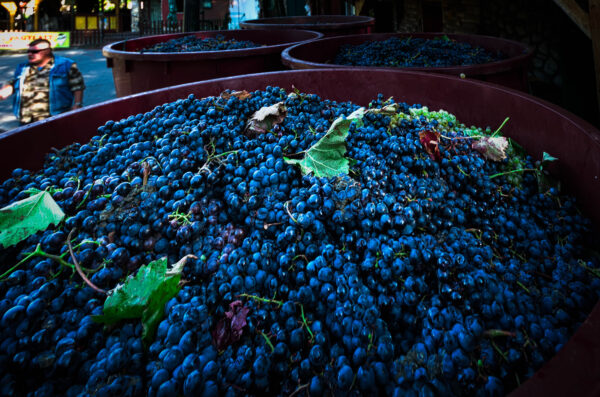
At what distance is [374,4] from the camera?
823cm

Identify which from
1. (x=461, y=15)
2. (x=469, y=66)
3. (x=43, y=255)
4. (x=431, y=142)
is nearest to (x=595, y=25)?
(x=469, y=66)

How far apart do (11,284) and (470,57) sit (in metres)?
2.60

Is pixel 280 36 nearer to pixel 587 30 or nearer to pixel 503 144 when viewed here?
pixel 587 30

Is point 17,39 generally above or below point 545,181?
above

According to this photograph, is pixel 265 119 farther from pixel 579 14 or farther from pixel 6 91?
pixel 6 91

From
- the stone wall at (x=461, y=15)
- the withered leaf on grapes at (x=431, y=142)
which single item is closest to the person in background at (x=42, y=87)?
the withered leaf on grapes at (x=431, y=142)

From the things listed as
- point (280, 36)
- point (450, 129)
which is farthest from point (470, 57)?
point (280, 36)

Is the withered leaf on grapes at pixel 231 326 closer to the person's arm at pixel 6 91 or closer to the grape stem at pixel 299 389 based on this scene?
the grape stem at pixel 299 389

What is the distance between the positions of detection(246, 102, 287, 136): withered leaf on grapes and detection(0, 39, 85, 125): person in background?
3228 millimetres

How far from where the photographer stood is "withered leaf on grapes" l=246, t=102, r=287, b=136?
1084mm

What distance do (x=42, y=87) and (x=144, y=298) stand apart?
3826 mm

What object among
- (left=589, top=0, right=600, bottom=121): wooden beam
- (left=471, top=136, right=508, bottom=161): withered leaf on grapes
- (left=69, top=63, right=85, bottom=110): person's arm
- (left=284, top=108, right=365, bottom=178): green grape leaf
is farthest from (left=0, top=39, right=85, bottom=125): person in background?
(left=589, top=0, right=600, bottom=121): wooden beam

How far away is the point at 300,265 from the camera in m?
0.74

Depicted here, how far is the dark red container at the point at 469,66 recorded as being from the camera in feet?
5.42
